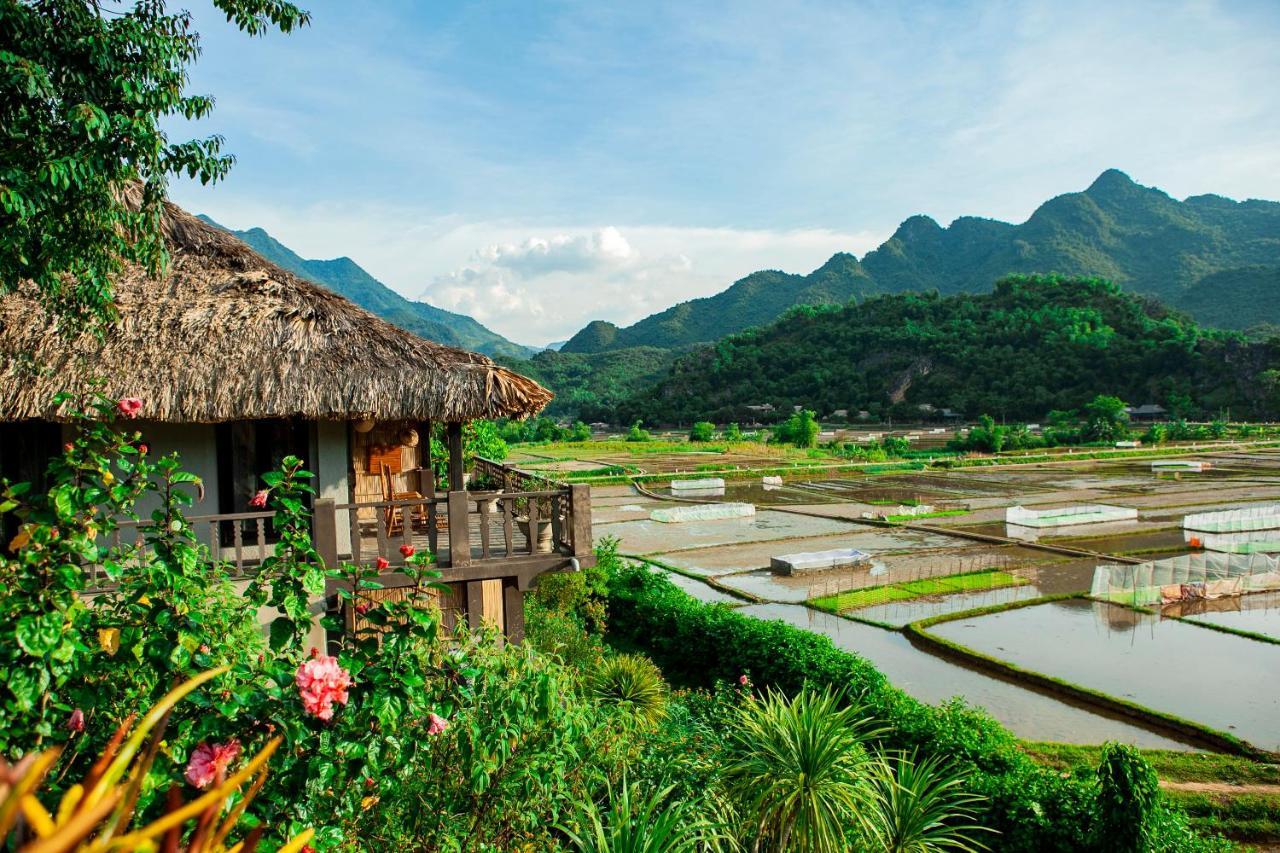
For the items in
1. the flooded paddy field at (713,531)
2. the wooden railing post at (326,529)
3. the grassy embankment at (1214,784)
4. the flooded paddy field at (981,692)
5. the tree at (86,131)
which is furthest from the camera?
the flooded paddy field at (713,531)

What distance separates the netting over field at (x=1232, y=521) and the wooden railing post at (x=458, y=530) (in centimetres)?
2215

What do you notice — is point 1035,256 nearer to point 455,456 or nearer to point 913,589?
point 913,589

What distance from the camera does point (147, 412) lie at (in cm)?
750

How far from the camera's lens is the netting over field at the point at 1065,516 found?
961 inches

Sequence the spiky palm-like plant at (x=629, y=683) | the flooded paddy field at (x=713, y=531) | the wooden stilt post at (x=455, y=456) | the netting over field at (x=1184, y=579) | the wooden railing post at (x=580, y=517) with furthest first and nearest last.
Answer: the flooded paddy field at (x=713, y=531) < the netting over field at (x=1184, y=579) < the wooden stilt post at (x=455, y=456) < the spiky palm-like plant at (x=629, y=683) < the wooden railing post at (x=580, y=517)

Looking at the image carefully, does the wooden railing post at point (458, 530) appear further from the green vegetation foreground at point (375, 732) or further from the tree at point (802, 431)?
the tree at point (802, 431)

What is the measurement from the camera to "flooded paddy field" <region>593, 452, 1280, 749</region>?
11000 mm

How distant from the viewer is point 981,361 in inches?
3076

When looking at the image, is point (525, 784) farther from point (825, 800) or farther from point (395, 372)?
point (395, 372)

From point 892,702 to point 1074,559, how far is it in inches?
545

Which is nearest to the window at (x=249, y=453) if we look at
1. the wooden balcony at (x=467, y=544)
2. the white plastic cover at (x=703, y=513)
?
the wooden balcony at (x=467, y=544)

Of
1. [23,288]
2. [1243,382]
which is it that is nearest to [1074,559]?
[23,288]

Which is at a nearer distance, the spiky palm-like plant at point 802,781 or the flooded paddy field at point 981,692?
the spiky palm-like plant at point 802,781

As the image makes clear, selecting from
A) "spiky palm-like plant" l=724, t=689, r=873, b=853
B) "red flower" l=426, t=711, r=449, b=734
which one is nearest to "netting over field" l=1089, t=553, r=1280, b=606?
"spiky palm-like plant" l=724, t=689, r=873, b=853
